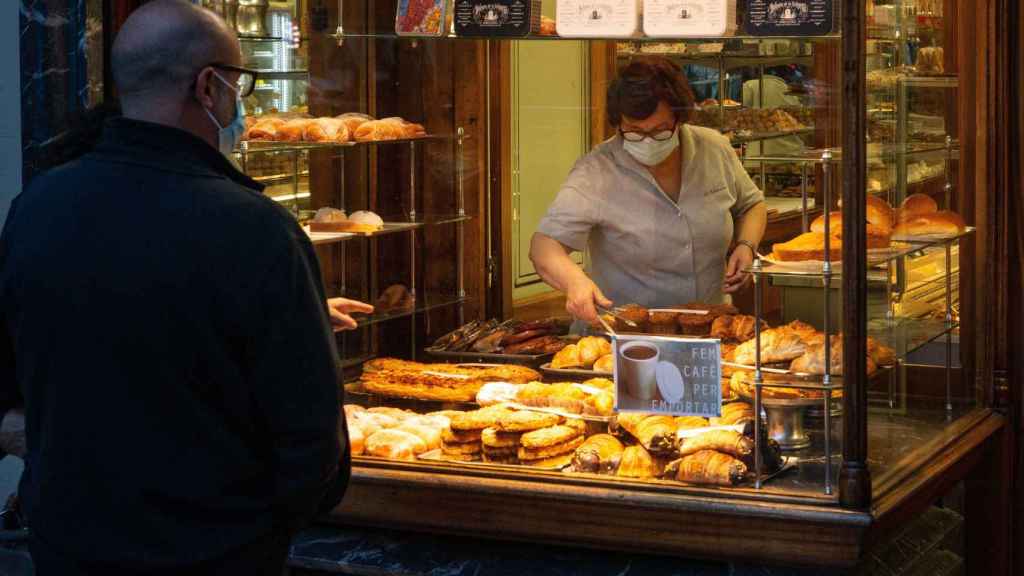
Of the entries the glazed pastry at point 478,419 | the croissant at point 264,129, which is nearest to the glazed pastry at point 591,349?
the glazed pastry at point 478,419

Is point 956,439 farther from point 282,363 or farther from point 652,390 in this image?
point 282,363

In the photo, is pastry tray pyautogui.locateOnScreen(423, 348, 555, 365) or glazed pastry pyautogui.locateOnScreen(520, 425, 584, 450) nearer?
glazed pastry pyautogui.locateOnScreen(520, 425, 584, 450)

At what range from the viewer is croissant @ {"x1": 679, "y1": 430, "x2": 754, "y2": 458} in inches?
132

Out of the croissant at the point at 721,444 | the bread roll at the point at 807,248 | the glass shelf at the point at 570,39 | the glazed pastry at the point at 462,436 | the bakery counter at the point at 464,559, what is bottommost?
the bakery counter at the point at 464,559

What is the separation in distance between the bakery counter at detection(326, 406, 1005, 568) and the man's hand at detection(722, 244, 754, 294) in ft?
1.47

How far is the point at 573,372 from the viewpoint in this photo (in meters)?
3.82

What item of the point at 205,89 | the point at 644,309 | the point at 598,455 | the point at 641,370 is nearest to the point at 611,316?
the point at 644,309

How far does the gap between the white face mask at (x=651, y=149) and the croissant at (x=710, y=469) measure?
0.80 metres

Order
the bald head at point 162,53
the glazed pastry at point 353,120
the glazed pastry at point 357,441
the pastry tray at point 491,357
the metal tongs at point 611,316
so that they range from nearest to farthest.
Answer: the bald head at point 162,53 < the metal tongs at point 611,316 < the glazed pastry at point 357,441 < the pastry tray at point 491,357 < the glazed pastry at point 353,120

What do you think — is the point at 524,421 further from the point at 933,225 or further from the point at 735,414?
the point at 933,225

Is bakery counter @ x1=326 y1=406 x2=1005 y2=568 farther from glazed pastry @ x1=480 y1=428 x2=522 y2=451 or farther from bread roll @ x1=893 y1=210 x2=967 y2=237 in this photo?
bread roll @ x1=893 y1=210 x2=967 y2=237

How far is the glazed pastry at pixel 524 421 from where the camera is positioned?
3609 mm

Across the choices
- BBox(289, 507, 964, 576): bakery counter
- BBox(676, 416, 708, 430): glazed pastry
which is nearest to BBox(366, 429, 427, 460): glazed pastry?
BBox(289, 507, 964, 576): bakery counter

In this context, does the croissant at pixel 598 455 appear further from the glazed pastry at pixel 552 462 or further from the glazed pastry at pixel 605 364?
the glazed pastry at pixel 605 364
